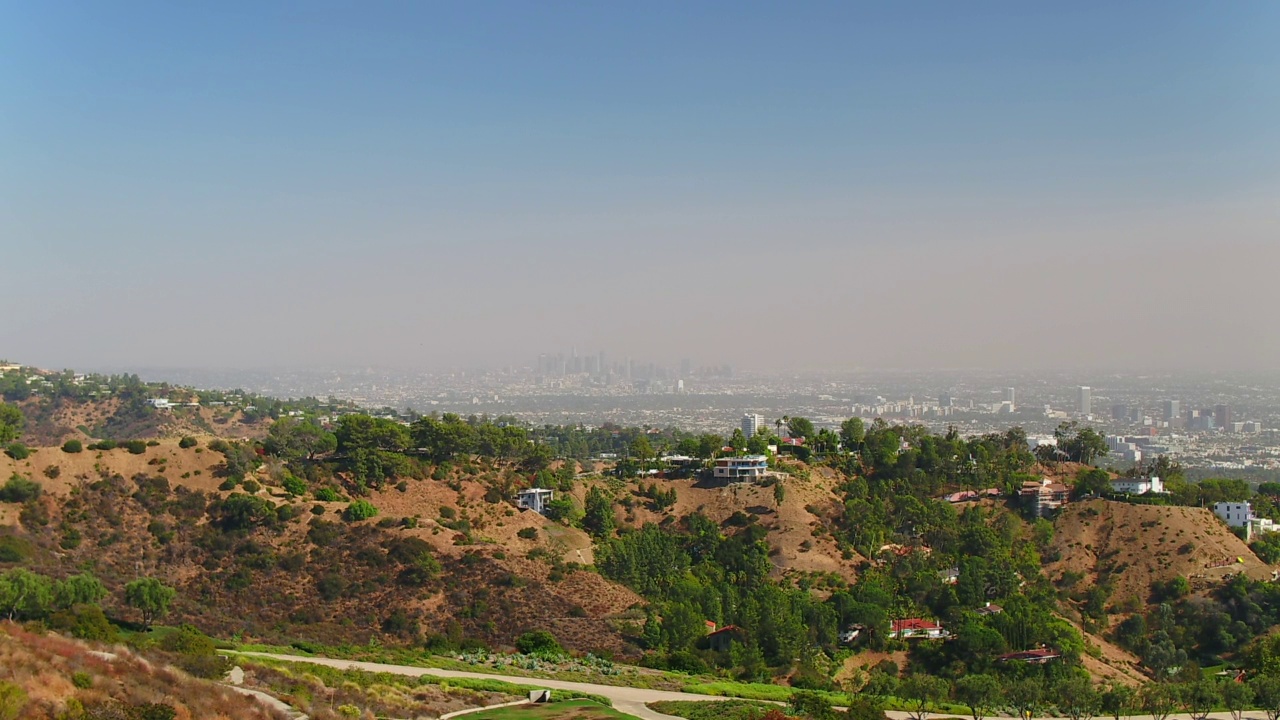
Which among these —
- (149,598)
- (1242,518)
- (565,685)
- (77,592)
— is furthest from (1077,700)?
(1242,518)

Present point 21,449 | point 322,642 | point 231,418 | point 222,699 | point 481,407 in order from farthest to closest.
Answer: point 481,407 → point 231,418 → point 21,449 → point 322,642 → point 222,699

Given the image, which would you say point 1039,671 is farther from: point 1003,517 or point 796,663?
point 1003,517

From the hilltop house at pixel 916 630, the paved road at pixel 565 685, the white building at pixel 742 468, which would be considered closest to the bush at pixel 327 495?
the paved road at pixel 565 685

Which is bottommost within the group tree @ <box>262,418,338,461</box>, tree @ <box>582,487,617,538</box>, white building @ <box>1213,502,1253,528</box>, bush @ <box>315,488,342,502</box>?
tree @ <box>582,487,617,538</box>

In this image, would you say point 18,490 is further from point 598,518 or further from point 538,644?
point 598,518

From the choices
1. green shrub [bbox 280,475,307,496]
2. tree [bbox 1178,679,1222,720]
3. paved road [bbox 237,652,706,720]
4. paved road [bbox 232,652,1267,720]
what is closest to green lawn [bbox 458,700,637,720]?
paved road [bbox 237,652,706,720]

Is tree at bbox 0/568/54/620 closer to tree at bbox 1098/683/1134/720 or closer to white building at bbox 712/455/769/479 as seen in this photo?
tree at bbox 1098/683/1134/720

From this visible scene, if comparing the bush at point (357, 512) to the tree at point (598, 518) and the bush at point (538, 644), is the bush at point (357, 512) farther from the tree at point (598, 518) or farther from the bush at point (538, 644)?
the bush at point (538, 644)

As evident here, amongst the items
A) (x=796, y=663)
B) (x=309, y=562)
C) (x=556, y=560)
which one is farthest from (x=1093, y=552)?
(x=309, y=562)
